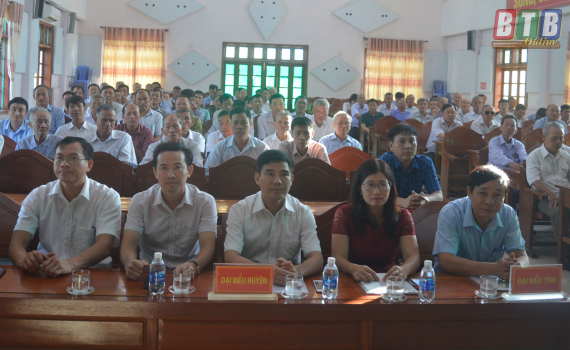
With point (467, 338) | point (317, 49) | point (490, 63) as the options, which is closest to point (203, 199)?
point (467, 338)

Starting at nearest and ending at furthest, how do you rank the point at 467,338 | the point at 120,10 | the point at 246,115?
the point at 467,338, the point at 246,115, the point at 120,10

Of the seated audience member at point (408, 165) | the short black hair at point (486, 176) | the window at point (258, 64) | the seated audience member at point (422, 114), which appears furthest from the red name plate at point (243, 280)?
the window at point (258, 64)

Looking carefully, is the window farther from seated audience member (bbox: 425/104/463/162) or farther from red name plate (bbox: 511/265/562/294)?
red name plate (bbox: 511/265/562/294)

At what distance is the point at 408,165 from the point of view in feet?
11.3

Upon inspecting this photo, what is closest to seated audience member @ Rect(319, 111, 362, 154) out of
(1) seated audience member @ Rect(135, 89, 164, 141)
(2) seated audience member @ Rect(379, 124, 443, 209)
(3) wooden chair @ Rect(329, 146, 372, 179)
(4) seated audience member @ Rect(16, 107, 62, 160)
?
(3) wooden chair @ Rect(329, 146, 372, 179)

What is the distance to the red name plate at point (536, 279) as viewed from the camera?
180cm

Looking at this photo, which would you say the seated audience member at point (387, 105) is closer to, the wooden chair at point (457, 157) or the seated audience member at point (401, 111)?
the seated audience member at point (401, 111)

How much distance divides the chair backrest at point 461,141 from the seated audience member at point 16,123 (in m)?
4.76

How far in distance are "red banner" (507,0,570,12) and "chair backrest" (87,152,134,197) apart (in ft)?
27.0

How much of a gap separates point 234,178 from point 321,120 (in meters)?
3.17

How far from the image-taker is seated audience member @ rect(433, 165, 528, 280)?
2.20 meters

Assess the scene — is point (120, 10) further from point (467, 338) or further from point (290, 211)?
point (467, 338)

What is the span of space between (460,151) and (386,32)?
849 centimetres

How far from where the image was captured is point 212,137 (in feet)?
18.3
